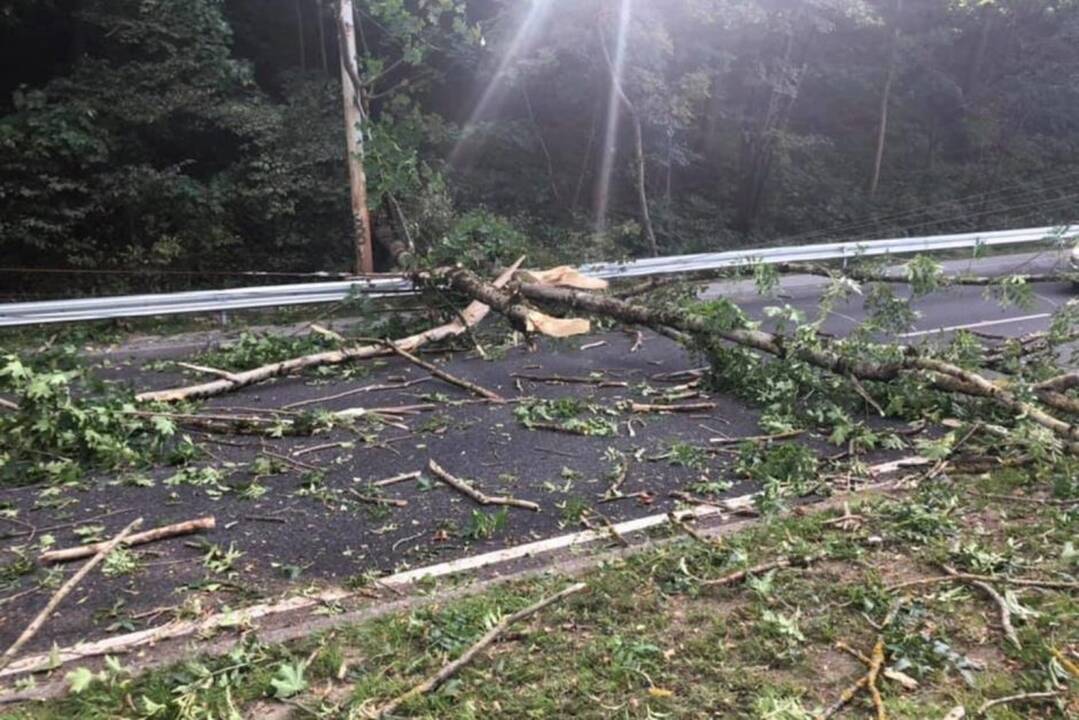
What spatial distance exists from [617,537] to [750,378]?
9.71 feet

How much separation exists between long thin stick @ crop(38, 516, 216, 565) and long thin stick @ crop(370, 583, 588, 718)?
1803mm

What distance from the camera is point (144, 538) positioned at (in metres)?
3.91

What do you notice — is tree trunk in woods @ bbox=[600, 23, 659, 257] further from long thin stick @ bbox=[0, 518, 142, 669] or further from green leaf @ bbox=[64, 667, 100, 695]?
green leaf @ bbox=[64, 667, 100, 695]

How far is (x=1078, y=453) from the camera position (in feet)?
15.2

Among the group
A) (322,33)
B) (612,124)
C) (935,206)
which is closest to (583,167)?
(612,124)

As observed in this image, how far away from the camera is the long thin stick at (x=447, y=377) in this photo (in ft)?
21.1

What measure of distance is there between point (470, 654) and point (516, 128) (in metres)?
13.9

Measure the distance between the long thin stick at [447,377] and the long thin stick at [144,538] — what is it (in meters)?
2.64

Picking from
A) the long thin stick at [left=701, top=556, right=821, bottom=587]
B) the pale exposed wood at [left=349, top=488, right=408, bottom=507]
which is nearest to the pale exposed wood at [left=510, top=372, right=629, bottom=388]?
the pale exposed wood at [left=349, top=488, right=408, bottom=507]

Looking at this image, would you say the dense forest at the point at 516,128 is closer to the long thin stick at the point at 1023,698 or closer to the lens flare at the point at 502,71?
the lens flare at the point at 502,71

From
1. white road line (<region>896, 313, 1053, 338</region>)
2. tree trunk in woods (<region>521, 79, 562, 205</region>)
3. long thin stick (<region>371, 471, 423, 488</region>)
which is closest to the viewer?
long thin stick (<region>371, 471, 423, 488</region>)

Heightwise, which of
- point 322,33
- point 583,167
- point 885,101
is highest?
point 322,33

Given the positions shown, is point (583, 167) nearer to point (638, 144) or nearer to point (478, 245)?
point (638, 144)

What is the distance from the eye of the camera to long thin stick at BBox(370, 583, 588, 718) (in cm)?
273
